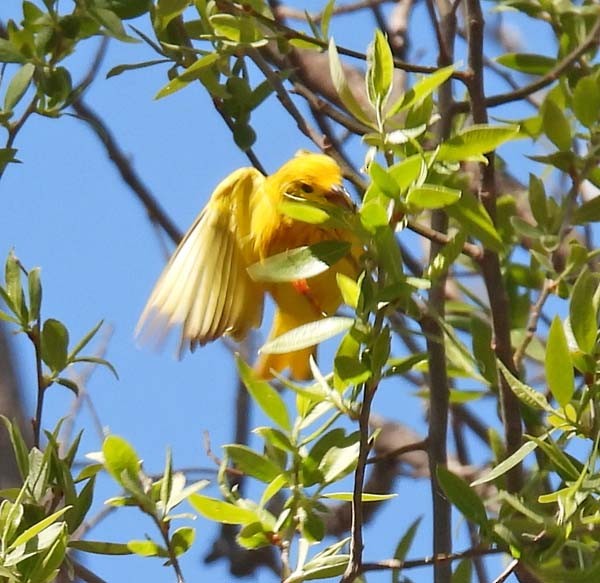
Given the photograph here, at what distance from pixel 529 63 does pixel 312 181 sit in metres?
0.87

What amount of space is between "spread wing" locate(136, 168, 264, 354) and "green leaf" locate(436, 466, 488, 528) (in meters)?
1.21

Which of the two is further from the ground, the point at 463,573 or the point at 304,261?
the point at 304,261

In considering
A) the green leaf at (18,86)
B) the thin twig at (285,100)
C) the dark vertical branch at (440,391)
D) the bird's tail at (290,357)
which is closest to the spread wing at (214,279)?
the bird's tail at (290,357)

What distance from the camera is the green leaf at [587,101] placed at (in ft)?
4.90

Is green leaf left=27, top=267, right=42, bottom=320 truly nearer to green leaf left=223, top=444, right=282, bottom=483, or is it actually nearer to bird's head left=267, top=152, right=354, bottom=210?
green leaf left=223, top=444, right=282, bottom=483

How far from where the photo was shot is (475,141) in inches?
44.5

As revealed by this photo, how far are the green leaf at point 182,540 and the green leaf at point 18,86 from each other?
71cm

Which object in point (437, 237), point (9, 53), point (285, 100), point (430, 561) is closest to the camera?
point (430, 561)

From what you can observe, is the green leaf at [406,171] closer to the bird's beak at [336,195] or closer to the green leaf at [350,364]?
the green leaf at [350,364]

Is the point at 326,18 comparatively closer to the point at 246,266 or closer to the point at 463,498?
the point at 463,498

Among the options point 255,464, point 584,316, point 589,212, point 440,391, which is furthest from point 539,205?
point 255,464

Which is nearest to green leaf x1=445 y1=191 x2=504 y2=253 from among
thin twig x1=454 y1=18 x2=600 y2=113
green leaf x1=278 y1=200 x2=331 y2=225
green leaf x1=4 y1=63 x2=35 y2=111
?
green leaf x1=278 y1=200 x2=331 y2=225

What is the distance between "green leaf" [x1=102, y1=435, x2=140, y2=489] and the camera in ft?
4.39

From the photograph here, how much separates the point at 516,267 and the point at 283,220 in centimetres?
67
